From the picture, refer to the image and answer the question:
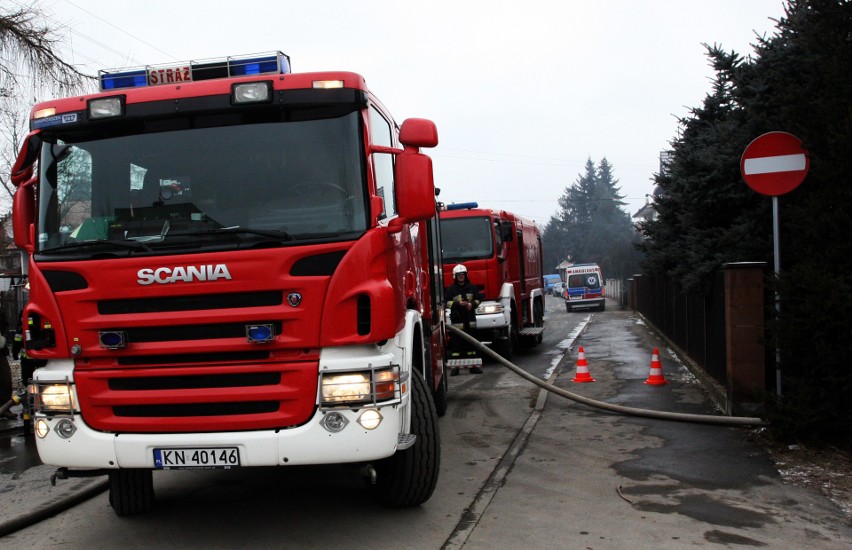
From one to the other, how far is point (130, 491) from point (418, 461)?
208 centimetres

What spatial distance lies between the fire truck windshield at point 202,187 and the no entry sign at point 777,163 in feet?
13.9

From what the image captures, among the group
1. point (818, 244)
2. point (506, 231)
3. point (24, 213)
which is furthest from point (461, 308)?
point (24, 213)

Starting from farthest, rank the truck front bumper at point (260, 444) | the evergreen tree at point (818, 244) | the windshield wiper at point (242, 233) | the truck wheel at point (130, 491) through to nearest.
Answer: the evergreen tree at point (818, 244) → the truck wheel at point (130, 491) → the windshield wiper at point (242, 233) → the truck front bumper at point (260, 444)

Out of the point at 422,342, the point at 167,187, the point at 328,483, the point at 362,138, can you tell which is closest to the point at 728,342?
the point at 422,342

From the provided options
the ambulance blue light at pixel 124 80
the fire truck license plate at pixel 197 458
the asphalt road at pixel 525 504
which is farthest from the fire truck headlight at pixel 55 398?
the ambulance blue light at pixel 124 80

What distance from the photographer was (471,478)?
6902mm

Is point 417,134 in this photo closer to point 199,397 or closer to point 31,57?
point 199,397

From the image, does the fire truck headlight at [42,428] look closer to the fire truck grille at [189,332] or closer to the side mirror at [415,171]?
the fire truck grille at [189,332]

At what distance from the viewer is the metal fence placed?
33.8 ft

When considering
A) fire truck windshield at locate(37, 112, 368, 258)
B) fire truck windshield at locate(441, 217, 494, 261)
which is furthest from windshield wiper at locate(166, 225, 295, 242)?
fire truck windshield at locate(441, 217, 494, 261)

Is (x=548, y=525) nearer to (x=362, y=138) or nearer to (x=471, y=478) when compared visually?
(x=471, y=478)

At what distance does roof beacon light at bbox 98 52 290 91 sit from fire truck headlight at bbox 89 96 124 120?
69 centimetres

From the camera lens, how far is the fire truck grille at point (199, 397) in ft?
16.4

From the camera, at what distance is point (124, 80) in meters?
6.25
